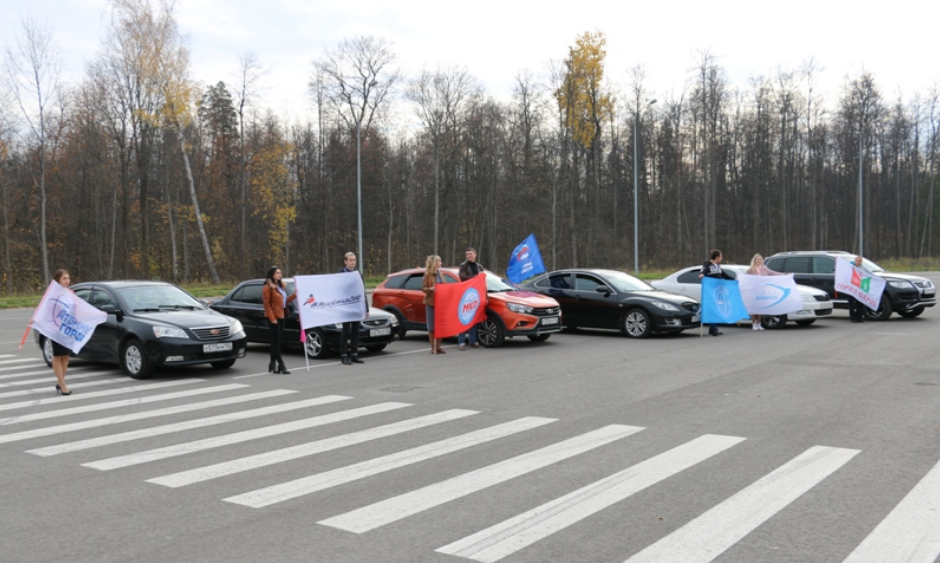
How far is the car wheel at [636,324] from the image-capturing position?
17.4m

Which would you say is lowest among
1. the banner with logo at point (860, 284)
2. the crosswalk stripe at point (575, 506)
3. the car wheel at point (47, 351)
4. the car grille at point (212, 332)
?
the crosswalk stripe at point (575, 506)

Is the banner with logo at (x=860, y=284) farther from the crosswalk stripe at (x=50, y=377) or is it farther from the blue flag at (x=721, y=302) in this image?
the crosswalk stripe at (x=50, y=377)

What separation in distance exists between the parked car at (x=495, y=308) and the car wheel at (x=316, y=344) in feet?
9.47

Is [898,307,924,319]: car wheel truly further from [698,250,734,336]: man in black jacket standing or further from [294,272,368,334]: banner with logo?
[294,272,368,334]: banner with logo

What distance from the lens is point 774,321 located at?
1912 centimetres

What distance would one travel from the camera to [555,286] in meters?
19.0

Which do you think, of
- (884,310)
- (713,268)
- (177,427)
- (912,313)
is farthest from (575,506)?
(912,313)

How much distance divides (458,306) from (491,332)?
1093 millimetres

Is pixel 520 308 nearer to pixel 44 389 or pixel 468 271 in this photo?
pixel 468 271

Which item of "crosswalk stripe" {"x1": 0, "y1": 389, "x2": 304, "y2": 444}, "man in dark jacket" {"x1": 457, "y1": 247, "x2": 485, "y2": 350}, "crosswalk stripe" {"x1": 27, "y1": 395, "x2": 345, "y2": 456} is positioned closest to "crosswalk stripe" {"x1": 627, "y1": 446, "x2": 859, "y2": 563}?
"crosswalk stripe" {"x1": 27, "y1": 395, "x2": 345, "y2": 456}

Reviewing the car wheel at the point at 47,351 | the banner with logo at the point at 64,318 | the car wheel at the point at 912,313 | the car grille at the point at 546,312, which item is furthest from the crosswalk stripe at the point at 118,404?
the car wheel at the point at 912,313

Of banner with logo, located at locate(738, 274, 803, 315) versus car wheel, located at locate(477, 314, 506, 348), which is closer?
car wheel, located at locate(477, 314, 506, 348)

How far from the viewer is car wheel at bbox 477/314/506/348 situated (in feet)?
52.8

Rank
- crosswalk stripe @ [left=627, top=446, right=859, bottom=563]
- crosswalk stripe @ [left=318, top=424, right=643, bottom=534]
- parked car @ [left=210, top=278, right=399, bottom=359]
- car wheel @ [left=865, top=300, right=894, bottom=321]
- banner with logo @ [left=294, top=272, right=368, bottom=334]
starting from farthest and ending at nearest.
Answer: car wheel @ [left=865, top=300, right=894, bottom=321]
parked car @ [left=210, top=278, right=399, bottom=359]
banner with logo @ [left=294, top=272, right=368, bottom=334]
crosswalk stripe @ [left=318, top=424, right=643, bottom=534]
crosswalk stripe @ [left=627, top=446, right=859, bottom=563]
